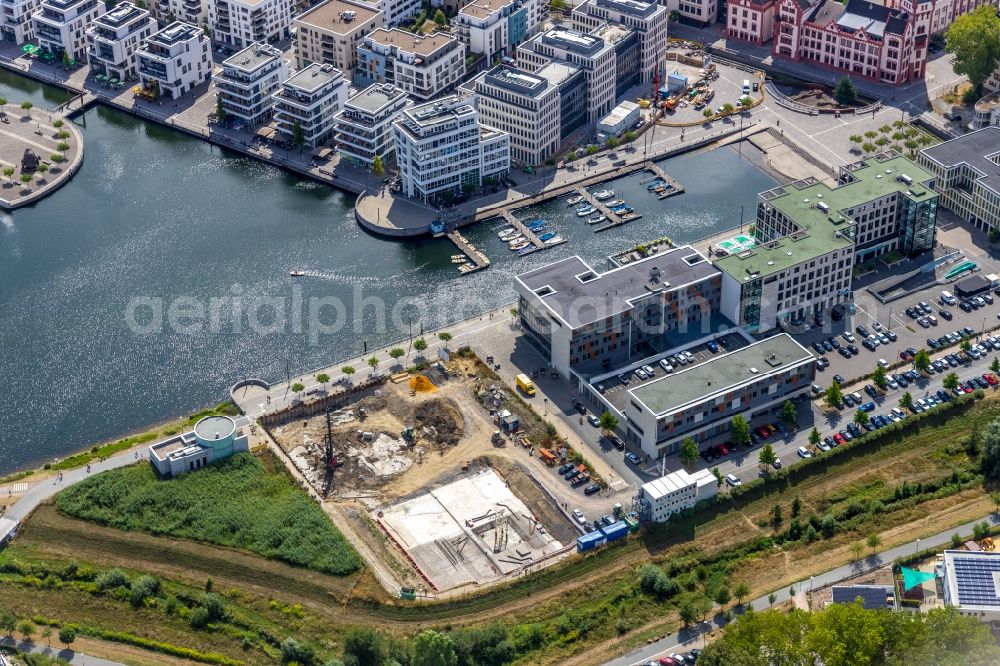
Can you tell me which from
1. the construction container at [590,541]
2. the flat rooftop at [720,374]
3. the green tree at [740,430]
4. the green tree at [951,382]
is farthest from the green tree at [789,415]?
the construction container at [590,541]

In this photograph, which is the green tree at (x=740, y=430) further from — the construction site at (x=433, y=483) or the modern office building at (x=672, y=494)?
the construction site at (x=433, y=483)

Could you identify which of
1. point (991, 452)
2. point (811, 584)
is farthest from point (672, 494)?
point (991, 452)

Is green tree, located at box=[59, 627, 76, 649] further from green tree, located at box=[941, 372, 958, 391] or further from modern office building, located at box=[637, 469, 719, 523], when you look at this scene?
green tree, located at box=[941, 372, 958, 391]

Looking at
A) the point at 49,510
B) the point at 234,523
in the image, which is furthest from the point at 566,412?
the point at 49,510

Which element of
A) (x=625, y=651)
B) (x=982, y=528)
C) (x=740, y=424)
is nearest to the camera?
(x=625, y=651)

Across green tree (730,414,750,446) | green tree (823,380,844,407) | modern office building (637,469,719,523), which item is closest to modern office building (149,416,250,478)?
modern office building (637,469,719,523)

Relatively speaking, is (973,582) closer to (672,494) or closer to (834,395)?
(672,494)

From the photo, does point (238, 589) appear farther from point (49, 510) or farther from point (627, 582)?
point (627, 582)
